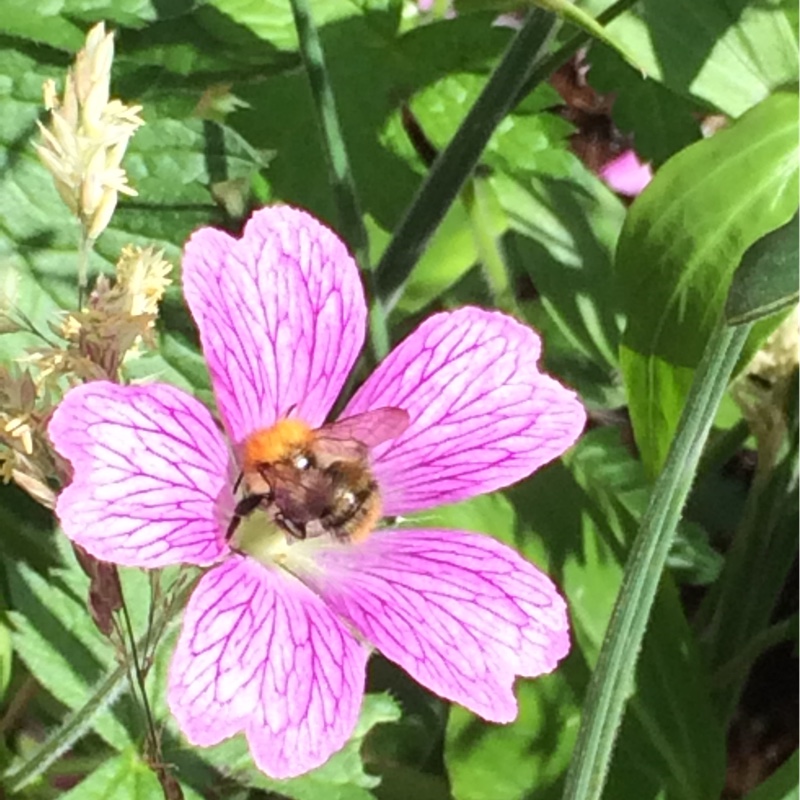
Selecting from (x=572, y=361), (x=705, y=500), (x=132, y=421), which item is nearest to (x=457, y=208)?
(x=572, y=361)

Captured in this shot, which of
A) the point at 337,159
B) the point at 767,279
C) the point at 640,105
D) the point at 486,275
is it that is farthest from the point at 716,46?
the point at 767,279

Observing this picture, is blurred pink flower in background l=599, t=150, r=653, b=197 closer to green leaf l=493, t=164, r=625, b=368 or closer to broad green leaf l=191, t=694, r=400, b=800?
green leaf l=493, t=164, r=625, b=368

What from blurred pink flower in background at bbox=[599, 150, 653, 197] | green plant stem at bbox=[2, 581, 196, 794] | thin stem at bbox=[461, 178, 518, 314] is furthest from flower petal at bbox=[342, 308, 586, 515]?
blurred pink flower in background at bbox=[599, 150, 653, 197]

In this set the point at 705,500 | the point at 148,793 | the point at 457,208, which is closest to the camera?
the point at 148,793

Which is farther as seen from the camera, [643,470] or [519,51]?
[643,470]

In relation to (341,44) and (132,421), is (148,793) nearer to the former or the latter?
(132,421)

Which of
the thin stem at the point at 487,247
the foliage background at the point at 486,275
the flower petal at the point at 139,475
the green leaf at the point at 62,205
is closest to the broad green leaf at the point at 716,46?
the foliage background at the point at 486,275

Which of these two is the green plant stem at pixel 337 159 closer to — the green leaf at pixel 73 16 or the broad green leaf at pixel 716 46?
the green leaf at pixel 73 16
